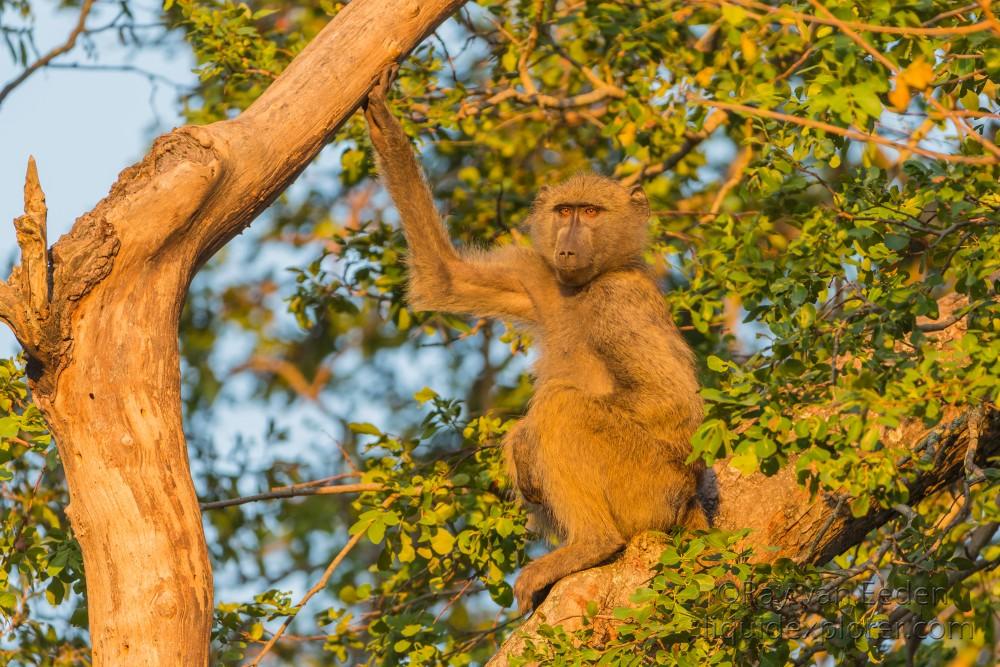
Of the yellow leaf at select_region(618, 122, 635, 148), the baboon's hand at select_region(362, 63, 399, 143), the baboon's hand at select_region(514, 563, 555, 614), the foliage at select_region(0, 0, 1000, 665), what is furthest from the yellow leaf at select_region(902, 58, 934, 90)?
the yellow leaf at select_region(618, 122, 635, 148)

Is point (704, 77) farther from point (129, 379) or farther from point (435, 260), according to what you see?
point (129, 379)

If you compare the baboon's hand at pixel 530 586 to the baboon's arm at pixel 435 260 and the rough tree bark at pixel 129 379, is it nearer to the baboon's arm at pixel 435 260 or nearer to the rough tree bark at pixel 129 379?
the baboon's arm at pixel 435 260

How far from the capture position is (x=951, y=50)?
12.8ft

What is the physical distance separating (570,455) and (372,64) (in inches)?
72.3

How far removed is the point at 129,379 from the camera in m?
3.67

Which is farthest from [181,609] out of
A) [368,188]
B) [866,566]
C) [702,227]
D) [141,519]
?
[368,188]

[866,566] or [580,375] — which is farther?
[580,375]

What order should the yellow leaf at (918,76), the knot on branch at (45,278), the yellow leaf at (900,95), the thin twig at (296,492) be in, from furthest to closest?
the thin twig at (296,492), the knot on branch at (45,278), the yellow leaf at (900,95), the yellow leaf at (918,76)

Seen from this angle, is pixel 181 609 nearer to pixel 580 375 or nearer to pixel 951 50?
pixel 580 375

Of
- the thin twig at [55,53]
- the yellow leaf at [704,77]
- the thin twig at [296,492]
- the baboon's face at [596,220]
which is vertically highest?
the thin twig at [55,53]

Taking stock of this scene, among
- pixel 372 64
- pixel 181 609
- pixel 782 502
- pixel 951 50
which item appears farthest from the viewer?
pixel 782 502

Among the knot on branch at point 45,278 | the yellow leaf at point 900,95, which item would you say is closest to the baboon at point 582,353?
the knot on branch at point 45,278

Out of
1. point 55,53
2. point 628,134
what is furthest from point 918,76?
point 55,53

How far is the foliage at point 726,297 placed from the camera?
10.9 feet
